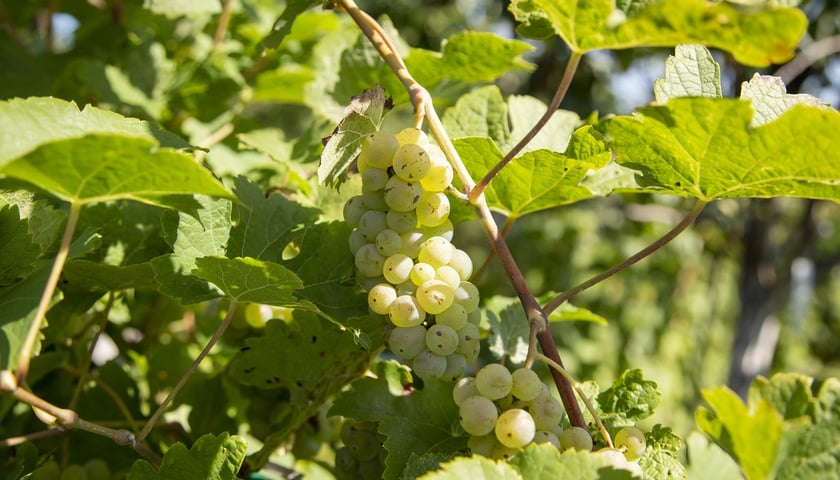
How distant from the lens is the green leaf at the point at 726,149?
612mm

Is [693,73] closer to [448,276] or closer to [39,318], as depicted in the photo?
[448,276]

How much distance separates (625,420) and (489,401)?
0.18m

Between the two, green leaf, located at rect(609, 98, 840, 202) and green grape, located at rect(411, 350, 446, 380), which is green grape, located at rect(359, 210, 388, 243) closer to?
green grape, located at rect(411, 350, 446, 380)

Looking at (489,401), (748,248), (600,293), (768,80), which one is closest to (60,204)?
(489,401)

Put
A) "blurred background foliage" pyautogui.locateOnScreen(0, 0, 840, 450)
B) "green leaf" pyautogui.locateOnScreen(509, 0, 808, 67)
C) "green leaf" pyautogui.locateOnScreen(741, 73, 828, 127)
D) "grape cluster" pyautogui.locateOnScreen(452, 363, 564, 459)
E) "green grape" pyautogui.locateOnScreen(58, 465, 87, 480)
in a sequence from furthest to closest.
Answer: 1. "blurred background foliage" pyautogui.locateOnScreen(0, 0, 840, 450)
2. "green grape" pyautogui.locateOnScreen(58, 465, 87, 480)
3. "green leaf" pyautogui.locateOnScreen(741, 73, 828, 127)
4. "grape cluster" pyautogui.locateOnScreen(452, 363, 564, 459)
5. "green leaf" pyautogui.locateOnScreen(509, 0, 808, 67)

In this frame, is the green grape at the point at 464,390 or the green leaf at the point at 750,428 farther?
the green grape at the point at 464,390

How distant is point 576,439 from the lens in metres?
0.63

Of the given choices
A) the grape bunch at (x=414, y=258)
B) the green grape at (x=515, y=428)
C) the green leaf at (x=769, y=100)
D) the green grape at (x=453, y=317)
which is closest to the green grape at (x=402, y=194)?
the grape bunch at (x=414, y=258)

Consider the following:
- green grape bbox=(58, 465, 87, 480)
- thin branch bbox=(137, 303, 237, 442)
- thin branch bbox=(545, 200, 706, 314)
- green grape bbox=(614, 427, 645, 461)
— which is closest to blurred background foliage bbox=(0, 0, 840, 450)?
green grape bbox=(58, 465, 87, 480)

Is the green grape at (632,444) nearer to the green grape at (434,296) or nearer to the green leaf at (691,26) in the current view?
the green grape at (434,296)

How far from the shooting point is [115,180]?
59 centimetres

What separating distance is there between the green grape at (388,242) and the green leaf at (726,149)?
22 cm

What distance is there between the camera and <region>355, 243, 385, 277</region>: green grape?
0.70m

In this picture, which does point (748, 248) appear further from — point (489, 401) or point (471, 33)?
point (489, 401)
